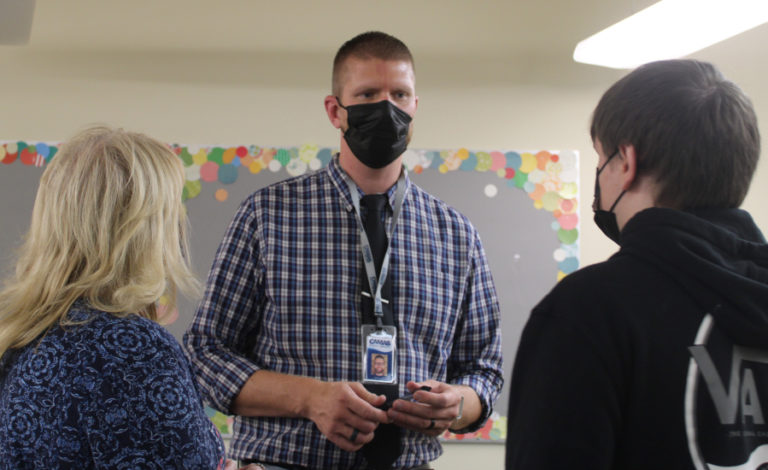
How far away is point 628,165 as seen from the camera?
115 centimetres

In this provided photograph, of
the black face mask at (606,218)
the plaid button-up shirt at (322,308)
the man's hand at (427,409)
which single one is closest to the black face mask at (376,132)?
the plaid button-up shirt at (322,308)

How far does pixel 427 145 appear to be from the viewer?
370cm

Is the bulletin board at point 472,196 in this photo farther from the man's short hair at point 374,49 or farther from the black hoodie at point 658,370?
the black hoodie at point 658,370

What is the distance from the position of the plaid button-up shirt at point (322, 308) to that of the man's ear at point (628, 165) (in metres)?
0.90

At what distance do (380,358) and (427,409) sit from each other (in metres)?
0.18

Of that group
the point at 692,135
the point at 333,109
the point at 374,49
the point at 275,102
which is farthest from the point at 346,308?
the point at 275,102

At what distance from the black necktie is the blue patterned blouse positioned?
652 mm

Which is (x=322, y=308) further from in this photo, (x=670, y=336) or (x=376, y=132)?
(x=670, y=336)

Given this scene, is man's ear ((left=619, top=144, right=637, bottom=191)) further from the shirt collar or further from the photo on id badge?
the shirt collar

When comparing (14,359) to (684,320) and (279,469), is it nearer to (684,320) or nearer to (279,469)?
(279,469)

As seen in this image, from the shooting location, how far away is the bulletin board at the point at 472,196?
3.53 meters

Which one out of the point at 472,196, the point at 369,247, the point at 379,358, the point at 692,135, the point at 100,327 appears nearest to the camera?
the point at 692,135

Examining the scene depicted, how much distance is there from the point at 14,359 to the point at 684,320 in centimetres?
108

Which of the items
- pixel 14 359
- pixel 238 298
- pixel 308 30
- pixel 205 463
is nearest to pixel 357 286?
pixel 238 298
